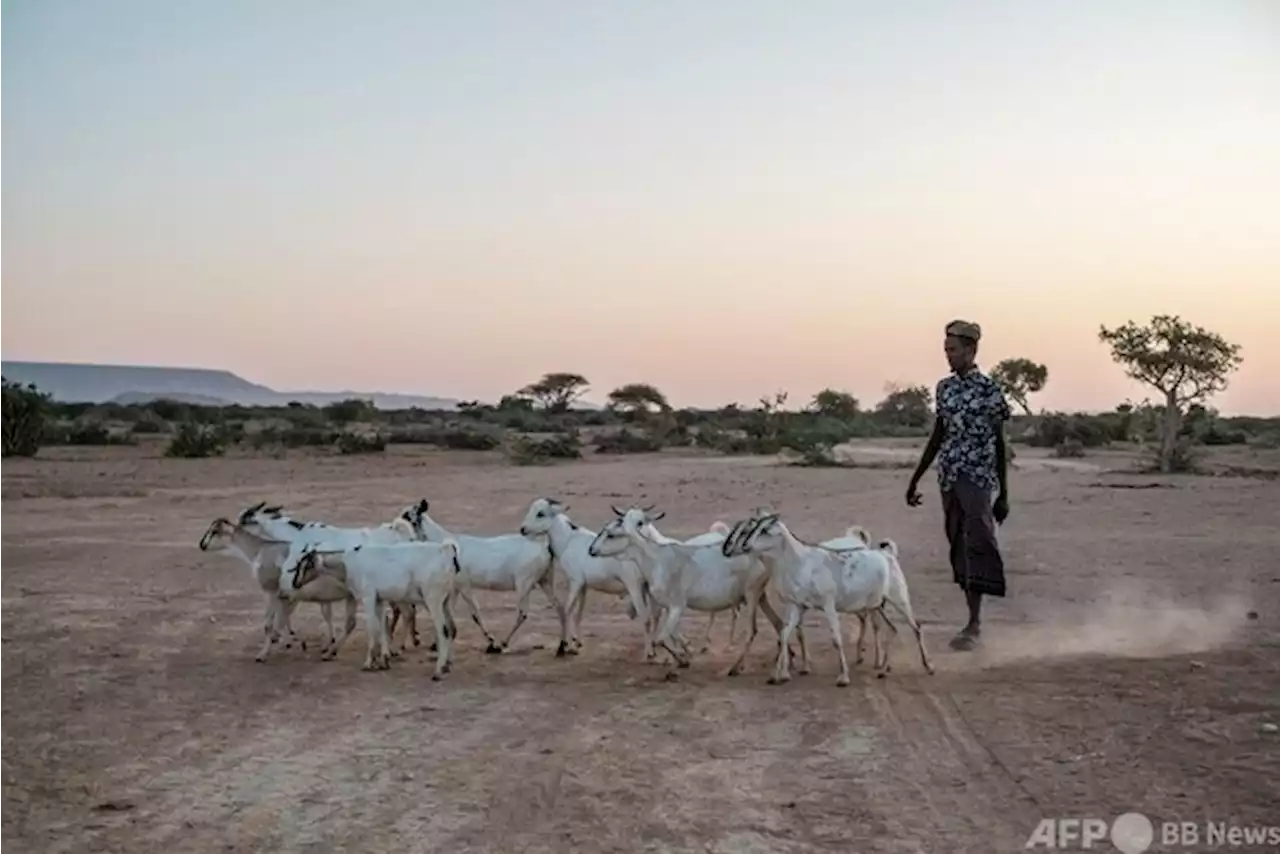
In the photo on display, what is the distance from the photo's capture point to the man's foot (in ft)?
35.9

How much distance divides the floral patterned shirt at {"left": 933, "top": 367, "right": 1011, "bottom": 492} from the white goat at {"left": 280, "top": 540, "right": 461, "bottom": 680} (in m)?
4.39

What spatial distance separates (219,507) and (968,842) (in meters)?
20.7

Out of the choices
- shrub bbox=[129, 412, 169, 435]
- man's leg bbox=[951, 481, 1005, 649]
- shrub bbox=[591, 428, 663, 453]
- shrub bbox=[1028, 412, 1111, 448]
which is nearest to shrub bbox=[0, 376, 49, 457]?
shrub bbox=[129, 412, 169, 435]

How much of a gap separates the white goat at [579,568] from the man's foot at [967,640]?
2588 millimetres

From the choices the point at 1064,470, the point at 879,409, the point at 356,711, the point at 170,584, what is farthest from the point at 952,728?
the point at 879,409

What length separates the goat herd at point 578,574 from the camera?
1029cm

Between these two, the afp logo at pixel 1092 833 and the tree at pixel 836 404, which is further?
the tree at pixel 836 404

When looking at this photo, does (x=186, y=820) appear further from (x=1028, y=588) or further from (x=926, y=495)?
(x=926, y=495)

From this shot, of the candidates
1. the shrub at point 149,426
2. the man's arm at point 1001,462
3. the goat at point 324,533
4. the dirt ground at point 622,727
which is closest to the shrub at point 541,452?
the shrub at point 149,426

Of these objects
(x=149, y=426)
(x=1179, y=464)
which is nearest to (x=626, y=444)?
(x=1179, y=464)

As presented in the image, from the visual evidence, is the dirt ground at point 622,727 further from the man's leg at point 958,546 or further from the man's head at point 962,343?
the man's head at point 962,343

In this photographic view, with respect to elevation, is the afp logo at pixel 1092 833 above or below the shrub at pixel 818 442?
below

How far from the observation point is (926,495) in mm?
27172

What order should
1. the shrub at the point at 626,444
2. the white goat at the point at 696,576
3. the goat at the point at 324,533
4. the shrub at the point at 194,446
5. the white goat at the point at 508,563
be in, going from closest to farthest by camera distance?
the white goat at the point at 696,576, the white goat at the point at 508,563, the goat at the point at 324,533, the shrub at the point at 194,446, the shrub at the point at 626,444
